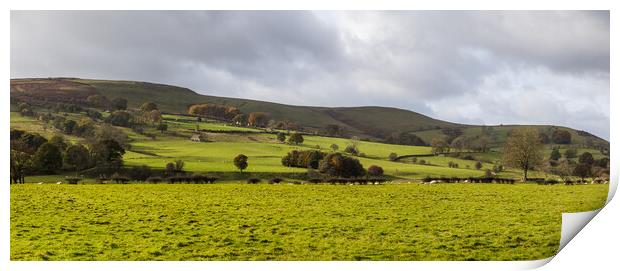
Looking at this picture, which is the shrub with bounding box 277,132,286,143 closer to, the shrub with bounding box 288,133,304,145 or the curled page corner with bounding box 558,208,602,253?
the shrub with bounding box 288,133,304,145

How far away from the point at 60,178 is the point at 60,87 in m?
4.03

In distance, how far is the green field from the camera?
2459 centimetres

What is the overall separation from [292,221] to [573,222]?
507 inches

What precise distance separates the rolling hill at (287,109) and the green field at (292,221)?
2773 millimetres

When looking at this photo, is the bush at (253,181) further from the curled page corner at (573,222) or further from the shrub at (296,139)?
the curled page corner at (573,222)

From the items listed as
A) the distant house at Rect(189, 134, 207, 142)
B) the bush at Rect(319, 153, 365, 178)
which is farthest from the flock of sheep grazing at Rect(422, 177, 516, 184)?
the distant house at Rect(189, 134, 207, 142)

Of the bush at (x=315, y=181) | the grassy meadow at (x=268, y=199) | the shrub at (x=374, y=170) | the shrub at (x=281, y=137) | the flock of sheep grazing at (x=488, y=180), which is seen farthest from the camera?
the flock of sheep grazing at (x=488, y=180)

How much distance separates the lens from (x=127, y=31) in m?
27.5

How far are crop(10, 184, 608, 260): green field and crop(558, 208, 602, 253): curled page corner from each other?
282 millimetres

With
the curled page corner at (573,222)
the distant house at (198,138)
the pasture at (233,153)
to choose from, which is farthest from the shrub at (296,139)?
the curled page corner at (573,222)

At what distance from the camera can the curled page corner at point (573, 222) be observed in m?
26.9
